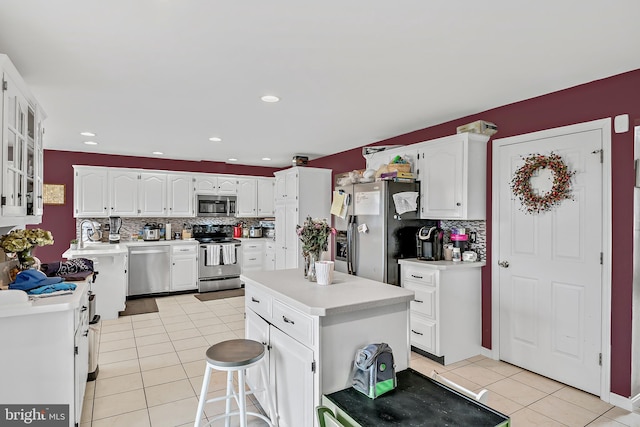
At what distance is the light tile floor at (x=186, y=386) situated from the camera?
2426mm

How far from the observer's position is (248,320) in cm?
272

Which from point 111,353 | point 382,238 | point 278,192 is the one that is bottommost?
point 111,353

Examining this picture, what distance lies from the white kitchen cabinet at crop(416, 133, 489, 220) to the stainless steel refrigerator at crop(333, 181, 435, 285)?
0.26 m

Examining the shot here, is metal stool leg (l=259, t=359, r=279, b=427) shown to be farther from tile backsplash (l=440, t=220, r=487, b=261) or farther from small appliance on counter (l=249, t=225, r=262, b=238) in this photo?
small appliance on counter (l=249, t=225, r=262, b=238)

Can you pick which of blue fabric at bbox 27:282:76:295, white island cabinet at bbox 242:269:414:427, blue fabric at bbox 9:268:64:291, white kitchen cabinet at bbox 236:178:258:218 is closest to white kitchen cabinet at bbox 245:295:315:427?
white island cabinet at bbox 242:269:414:427

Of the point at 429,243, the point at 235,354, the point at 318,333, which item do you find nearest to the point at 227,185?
the point at 429,243

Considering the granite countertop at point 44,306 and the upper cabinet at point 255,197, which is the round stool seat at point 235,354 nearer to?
the granite countertop at point 44,306

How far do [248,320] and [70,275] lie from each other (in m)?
1.46

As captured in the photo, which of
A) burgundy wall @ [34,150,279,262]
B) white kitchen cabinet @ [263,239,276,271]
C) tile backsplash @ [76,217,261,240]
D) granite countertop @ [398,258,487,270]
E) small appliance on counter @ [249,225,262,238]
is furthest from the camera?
small appliance on counter @ [249,225,262,238]

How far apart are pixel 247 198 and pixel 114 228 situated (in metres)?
2.36

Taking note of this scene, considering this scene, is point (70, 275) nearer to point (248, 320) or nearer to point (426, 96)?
point (248, 320)

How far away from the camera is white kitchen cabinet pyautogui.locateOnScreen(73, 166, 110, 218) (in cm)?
553

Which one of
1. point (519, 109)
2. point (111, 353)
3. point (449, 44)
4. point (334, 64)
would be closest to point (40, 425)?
point (111, 353)

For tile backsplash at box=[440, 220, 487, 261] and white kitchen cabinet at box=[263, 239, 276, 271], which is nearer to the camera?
tile backsplash at box=[440, 220, 487, 261]
